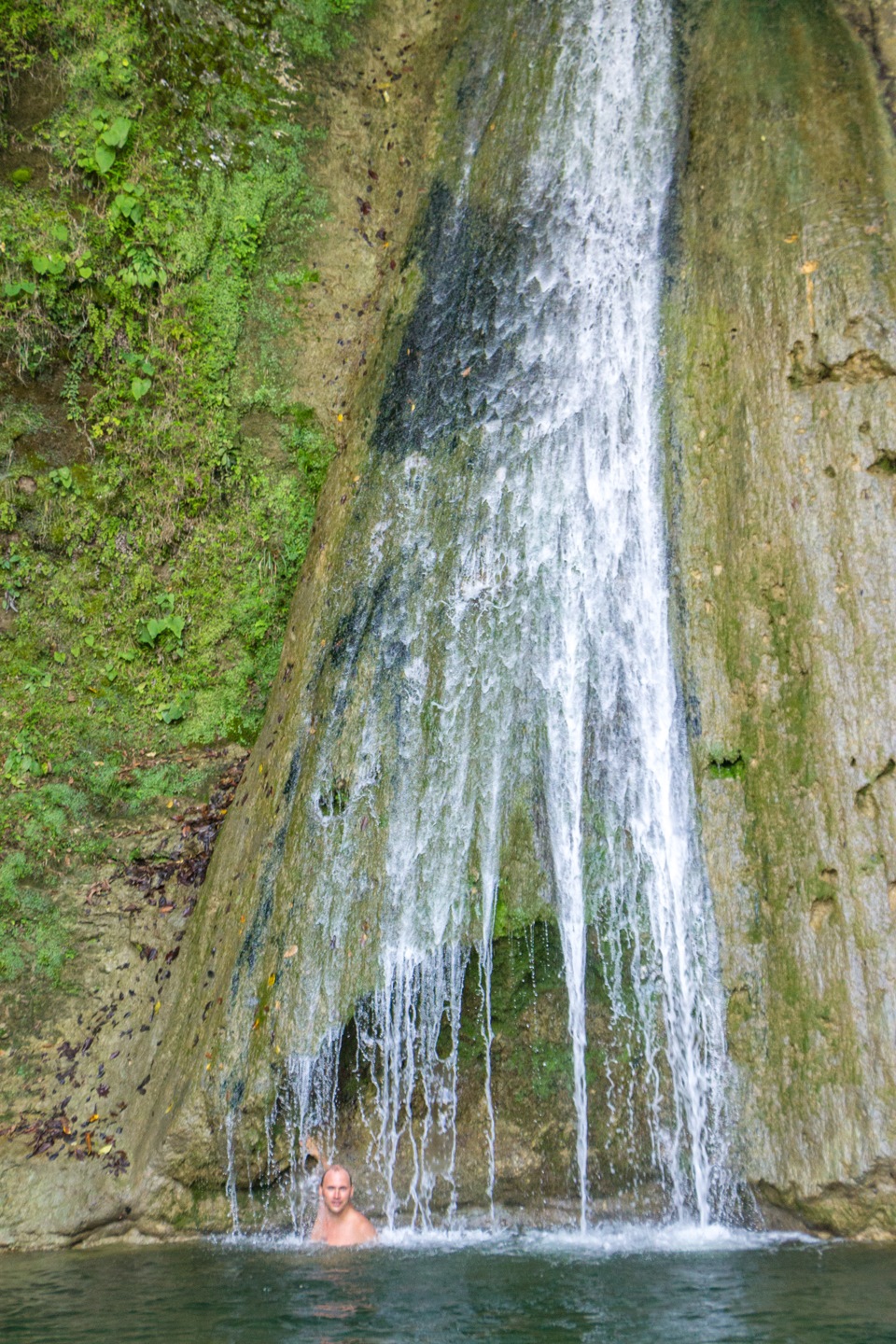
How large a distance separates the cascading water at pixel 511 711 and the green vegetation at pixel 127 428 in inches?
53.6

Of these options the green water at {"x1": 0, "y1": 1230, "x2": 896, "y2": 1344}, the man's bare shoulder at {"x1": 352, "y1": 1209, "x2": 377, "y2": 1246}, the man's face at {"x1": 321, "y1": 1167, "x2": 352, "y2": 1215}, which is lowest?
the green water at {"x1": 0, "y1": 1230, "x2": 896, "y2": 1344}

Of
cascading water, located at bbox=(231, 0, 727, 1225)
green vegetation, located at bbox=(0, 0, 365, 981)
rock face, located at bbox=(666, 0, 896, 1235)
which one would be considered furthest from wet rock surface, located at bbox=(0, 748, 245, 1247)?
rock face, located at bbox=(666, 0, 896, 1235)

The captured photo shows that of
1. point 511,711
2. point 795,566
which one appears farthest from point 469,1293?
point 795,566

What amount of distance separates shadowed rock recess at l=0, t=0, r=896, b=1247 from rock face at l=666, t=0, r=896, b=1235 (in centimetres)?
2

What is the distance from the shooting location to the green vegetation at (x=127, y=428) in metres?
7.02

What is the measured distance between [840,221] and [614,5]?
9.65 ft

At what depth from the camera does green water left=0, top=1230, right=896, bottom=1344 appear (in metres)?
3.33

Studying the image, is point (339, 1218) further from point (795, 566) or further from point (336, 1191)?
point (795, 566)

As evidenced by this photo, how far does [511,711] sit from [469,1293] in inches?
112

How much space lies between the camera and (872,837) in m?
5.11

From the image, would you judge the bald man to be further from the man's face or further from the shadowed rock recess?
the shadowed rock recess

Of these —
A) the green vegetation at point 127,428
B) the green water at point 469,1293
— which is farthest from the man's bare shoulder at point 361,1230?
the green vegetation at point 127,428

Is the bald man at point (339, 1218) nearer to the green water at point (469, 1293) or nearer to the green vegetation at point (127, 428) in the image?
the green water at point (469, 1293)

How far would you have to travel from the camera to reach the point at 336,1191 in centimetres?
505
